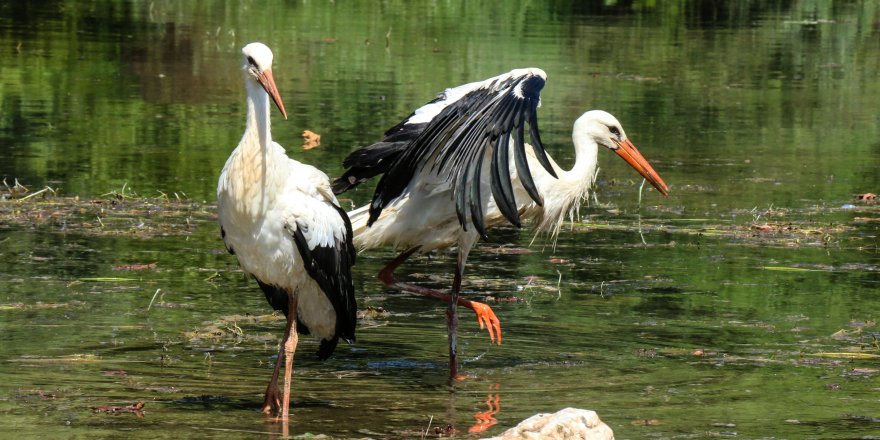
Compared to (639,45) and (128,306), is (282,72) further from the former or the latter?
(128,306)

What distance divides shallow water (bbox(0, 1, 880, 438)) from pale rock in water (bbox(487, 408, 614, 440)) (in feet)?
2.58

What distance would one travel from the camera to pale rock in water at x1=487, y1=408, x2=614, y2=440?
5.02m

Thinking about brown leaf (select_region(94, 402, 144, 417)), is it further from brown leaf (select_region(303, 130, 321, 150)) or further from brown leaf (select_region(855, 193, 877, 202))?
brown leaf (select_region(855, 193, 877, 202))

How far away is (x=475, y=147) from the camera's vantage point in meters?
6.80

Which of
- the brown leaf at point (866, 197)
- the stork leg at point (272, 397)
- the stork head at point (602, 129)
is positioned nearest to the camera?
the stork leg at point (272, 397)

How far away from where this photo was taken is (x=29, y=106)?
15.1 m

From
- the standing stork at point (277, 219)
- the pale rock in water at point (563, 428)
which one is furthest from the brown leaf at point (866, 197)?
the pale rock in water at point (563, 428)

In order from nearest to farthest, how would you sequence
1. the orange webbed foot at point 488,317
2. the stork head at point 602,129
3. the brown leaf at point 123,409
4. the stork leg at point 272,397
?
the brown leaf at point 123,409 < the stork leg at point 272,397 < the orange webbed foot at point 488,317 < the stork head at point 602,129

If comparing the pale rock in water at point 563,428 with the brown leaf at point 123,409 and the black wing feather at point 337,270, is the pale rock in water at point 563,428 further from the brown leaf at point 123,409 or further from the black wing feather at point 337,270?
the brown leaf at point 123,409

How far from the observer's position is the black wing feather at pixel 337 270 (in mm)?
6323

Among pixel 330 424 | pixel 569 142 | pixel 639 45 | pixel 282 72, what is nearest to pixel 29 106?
pixel 282 72

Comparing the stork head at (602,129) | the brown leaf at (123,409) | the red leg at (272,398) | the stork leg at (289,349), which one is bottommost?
the red leg at (272,398)

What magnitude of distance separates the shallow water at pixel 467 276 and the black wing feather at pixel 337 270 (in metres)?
0.30

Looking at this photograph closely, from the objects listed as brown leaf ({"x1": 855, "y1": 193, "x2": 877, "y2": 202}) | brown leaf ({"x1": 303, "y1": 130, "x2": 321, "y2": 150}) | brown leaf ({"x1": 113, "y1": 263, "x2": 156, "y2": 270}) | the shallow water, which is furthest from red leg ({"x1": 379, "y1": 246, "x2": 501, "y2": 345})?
brown leaf ({"x1": 303, "y1": 130, "x2": 321, "y2": 150})
